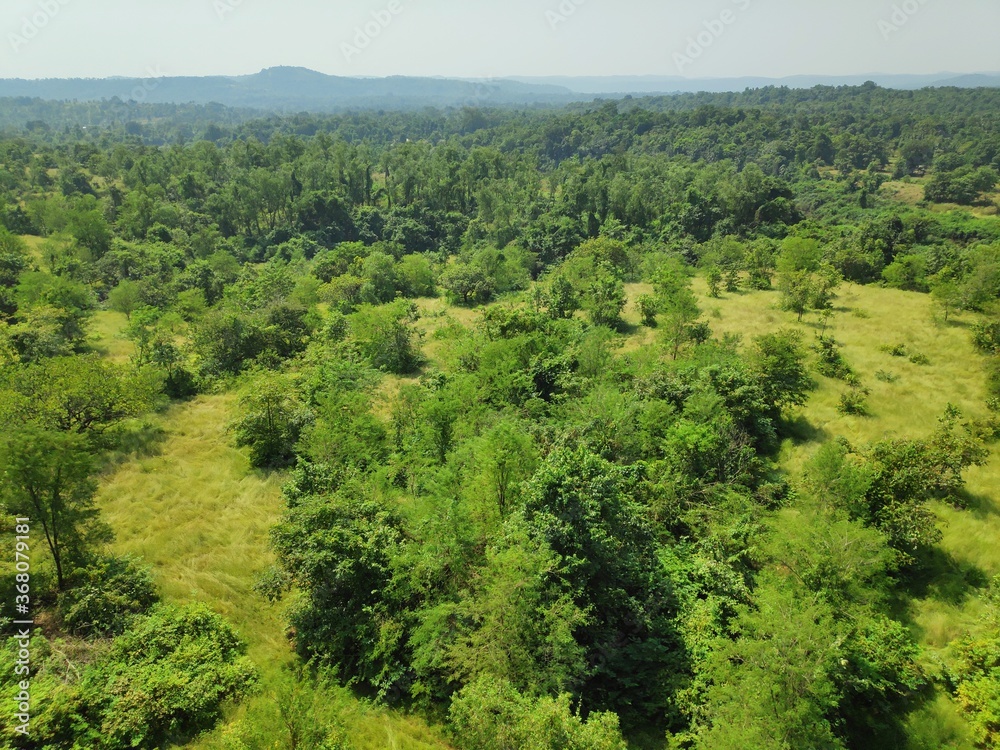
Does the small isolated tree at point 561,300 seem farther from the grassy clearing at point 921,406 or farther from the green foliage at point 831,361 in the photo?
the green foliage at point 831,361

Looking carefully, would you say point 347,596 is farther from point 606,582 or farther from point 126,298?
point 126,298

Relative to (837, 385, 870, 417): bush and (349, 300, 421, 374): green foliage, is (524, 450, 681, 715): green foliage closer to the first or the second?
(837, 385, 870, 417): bush

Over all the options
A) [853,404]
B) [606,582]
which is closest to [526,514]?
[606,582]

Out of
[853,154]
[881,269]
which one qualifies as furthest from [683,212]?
[853,154]

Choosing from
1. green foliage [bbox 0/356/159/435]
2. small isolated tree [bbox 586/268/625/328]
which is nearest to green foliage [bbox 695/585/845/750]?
green foliage [bbox 0/356/159/435]

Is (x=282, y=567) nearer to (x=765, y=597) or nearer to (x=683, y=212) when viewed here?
(x=765, y=597)
